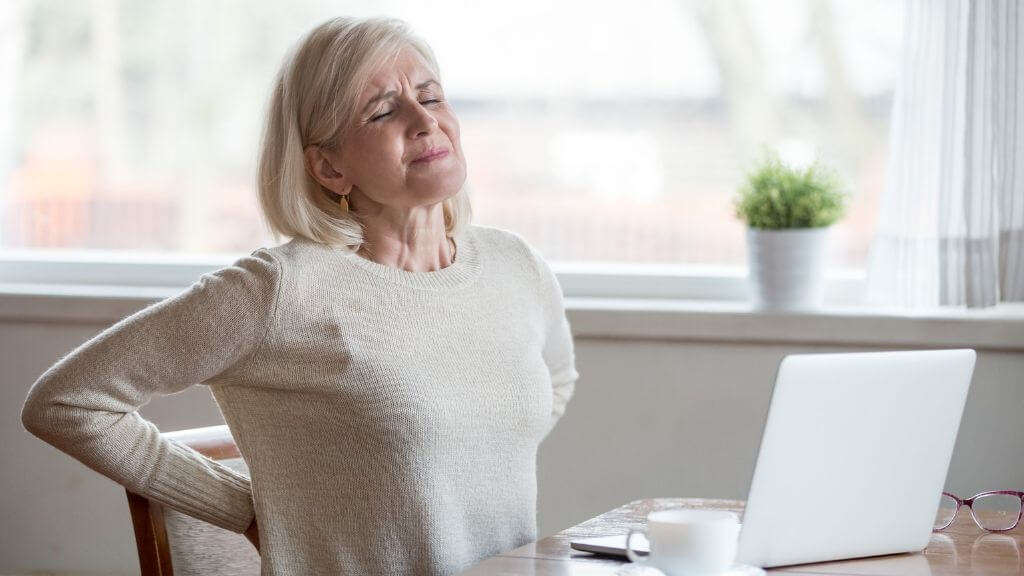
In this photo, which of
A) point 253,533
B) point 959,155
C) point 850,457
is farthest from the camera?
point 959,155

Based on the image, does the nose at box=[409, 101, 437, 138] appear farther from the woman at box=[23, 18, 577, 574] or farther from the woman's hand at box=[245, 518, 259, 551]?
the woman's hand at box=[245, 518, 259, 551]

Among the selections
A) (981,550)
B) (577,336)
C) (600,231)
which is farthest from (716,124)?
(981,550)

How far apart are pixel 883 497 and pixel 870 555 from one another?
0.25 ft

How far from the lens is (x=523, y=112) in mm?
2877

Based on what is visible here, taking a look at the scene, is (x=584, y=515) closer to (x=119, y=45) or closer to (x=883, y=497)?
(x=883, y=497)

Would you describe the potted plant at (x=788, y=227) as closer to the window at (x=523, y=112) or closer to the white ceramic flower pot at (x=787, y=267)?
the white ceramic flower pot at (x=787, y=267)

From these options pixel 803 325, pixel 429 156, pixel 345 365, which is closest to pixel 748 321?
pixel 803 325

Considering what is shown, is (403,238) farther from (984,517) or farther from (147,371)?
(984,517)

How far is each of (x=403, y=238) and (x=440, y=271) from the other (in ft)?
0.23

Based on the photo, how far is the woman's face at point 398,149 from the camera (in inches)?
66.5

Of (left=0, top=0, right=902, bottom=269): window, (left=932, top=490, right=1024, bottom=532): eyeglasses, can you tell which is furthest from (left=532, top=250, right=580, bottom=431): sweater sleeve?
(left=0, top=0, right=902, bottom=269): window

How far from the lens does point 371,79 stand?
169 centimetres

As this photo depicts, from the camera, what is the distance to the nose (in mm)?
1688

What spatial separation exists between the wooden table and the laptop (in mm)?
19
